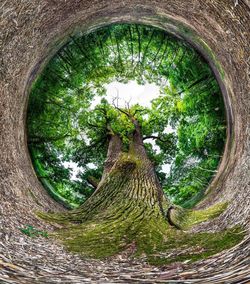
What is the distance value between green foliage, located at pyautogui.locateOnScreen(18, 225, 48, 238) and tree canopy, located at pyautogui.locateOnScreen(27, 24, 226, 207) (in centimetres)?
588

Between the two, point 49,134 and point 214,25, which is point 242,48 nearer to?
point 214,25

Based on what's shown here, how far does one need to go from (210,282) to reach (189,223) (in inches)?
107

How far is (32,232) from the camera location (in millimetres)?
3242

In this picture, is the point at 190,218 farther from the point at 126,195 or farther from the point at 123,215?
the point at 123,215

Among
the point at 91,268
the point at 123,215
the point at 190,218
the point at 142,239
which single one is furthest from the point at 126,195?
the point at 91,268

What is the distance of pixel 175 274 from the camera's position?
6.95 ft

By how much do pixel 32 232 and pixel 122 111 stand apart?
7.10 meters

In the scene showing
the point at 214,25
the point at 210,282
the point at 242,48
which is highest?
the point at 214,25

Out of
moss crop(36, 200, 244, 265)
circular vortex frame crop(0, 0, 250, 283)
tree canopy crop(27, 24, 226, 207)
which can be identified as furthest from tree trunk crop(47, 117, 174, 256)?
tree canopy crop(27, 24, 226, 207)

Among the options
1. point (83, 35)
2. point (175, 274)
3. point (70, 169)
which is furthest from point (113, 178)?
point (70, 169)

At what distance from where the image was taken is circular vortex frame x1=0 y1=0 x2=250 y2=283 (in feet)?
7.35

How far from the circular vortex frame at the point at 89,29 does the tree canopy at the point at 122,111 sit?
107 cm

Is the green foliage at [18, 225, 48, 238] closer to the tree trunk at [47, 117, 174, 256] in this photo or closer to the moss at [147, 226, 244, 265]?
the tree trunk at [47, 117, 174, 256]

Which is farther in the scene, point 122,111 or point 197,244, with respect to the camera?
point 122,111
